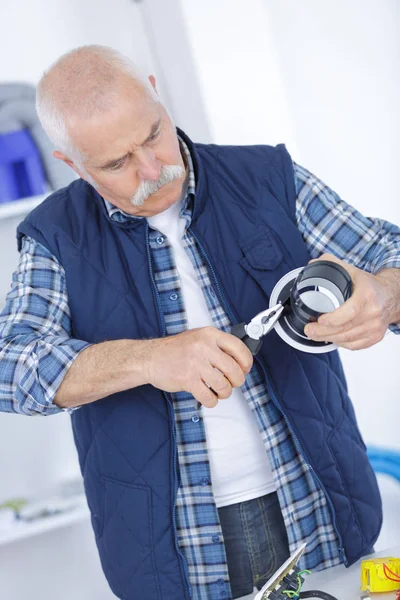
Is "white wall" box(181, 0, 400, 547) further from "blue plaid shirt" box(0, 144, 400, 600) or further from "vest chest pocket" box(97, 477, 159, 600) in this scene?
"vest chest pocket" box(97, 477, 159, 600)

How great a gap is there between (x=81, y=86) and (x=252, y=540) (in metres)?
0.94

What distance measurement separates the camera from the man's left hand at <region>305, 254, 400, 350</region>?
1178 millimetres

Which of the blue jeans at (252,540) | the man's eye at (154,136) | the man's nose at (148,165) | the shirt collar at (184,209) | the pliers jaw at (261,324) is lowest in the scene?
the blue jeans at (252,540)

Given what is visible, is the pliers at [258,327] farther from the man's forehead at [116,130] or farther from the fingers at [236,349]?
the man's forehead at [116,130]

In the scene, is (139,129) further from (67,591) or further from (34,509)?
(67,591)

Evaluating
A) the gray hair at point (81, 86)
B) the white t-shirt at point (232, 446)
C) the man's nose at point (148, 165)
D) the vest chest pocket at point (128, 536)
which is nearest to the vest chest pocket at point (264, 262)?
the white t-shirt at point (232, 446)

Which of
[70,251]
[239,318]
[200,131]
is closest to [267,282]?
[239,318]

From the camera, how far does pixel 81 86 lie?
4.55 feet

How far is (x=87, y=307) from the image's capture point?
152 centimetres

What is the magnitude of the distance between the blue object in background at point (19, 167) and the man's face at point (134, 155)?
0.98 meters

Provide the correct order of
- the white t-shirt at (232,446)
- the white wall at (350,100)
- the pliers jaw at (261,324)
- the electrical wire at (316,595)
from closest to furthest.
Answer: the electrical wire at (316,595), the pliers jaw at (261,324), the white t-shirt at (232,446), the white wall at (350,100)

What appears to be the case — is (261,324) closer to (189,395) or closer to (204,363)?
(204,363)

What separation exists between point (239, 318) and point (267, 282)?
3.7 inches

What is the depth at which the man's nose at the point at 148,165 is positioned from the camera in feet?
4.62
